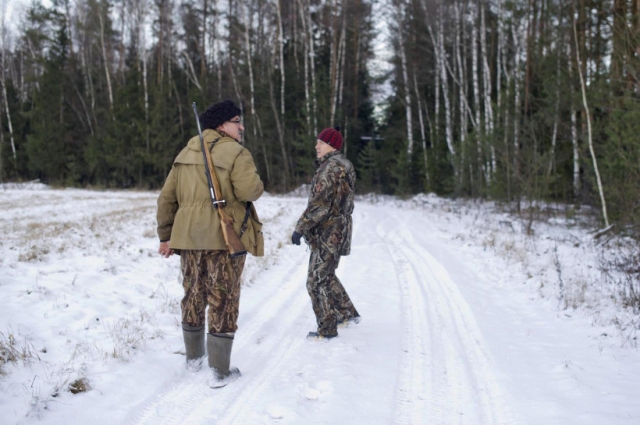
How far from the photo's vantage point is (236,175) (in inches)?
145

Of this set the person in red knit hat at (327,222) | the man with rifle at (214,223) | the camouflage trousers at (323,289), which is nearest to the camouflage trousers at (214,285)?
the man with rifle at (214,223)

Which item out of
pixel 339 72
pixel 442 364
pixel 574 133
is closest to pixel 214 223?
pixel 442 364

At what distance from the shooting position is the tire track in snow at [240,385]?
3.21 metres

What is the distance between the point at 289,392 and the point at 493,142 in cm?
1396

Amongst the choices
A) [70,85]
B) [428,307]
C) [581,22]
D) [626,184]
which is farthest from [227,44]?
[428,307]

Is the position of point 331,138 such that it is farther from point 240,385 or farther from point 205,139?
point 240,385

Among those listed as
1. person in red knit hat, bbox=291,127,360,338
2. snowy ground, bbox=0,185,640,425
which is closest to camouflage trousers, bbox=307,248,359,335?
person in red knit hat, bbox=291,127,360,338

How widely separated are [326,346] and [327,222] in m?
1.19

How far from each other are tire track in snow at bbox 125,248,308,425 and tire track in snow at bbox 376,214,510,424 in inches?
42.2

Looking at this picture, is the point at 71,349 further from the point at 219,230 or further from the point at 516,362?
the point at 516,362

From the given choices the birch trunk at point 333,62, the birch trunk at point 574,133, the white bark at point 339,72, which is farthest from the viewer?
the birch trunk at point 333,62

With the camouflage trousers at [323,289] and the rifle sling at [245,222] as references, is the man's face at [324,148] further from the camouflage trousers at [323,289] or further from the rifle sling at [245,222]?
the rifle sling at [245,222]

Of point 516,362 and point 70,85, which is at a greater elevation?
point 70,85

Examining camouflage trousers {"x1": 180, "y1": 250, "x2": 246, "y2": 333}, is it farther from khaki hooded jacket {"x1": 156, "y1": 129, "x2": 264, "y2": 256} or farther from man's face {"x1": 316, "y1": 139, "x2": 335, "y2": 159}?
man's face {"x1": 316, "y1": 139, "x2": 335, "y2": 159}
